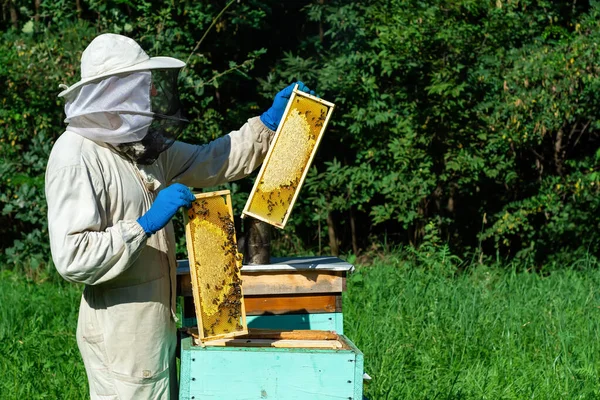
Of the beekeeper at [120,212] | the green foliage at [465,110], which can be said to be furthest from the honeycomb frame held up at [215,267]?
the green foliage at [465,110]

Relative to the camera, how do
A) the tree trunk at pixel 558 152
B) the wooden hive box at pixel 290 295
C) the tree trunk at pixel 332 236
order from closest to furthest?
the wooden hive box at pixel 290 295 < the tree trunk at pixel 558 152 < the tree trunk at pixel 332 236

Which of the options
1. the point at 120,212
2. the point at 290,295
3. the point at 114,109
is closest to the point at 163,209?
the point at 120,212

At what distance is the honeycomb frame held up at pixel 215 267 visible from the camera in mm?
2590

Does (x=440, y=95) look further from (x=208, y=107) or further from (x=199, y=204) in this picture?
(x=199, y=204)

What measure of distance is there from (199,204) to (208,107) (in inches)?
186

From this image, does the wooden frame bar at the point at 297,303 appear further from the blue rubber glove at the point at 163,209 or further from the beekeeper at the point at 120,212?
the blue rubber glove at the point at 163,209

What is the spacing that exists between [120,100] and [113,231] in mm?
418

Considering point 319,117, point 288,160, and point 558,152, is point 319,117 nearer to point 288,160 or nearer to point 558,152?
point 288,160

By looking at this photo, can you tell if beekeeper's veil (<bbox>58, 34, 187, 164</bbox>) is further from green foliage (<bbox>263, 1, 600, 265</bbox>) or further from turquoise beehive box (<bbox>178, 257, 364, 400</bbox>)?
green foliage (<bbox>263, 1, 600, 265</bbox>)

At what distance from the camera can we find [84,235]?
2.46 m

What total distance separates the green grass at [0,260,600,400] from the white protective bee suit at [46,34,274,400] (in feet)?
4.83

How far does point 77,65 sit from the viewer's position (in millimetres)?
6609

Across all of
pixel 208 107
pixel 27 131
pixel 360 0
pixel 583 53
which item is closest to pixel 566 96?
pixel 583 53

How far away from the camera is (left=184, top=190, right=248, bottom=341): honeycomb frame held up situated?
2590mm
